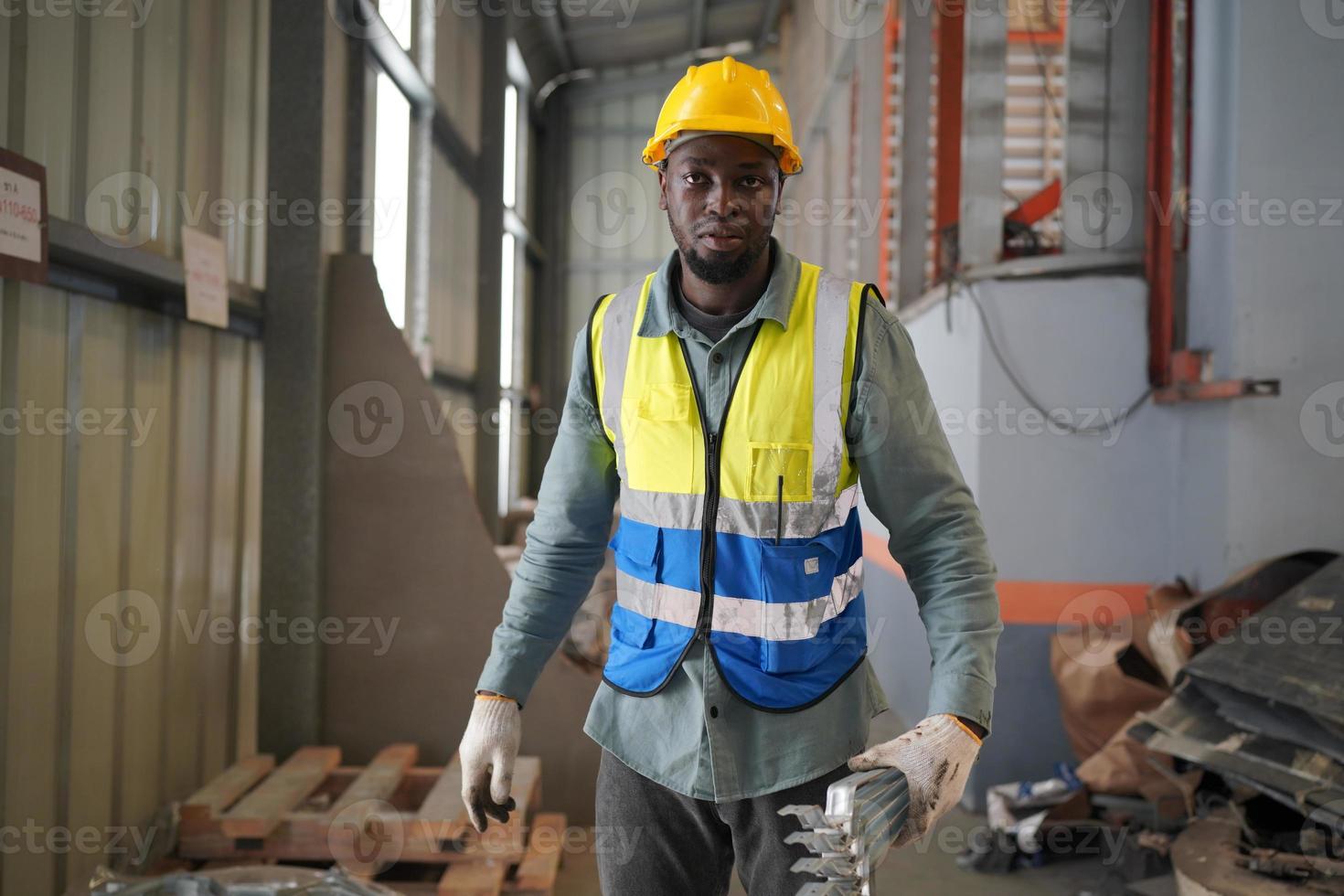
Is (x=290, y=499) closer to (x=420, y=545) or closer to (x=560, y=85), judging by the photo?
(x=420, y=545)

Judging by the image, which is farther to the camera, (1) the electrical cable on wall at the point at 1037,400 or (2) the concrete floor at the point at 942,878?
(1) the electrical cable on wall at the point at 1037,400

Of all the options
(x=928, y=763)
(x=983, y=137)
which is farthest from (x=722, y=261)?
(x=983, y=137)

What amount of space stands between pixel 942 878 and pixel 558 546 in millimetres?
2878

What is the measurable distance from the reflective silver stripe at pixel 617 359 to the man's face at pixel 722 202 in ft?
0.55

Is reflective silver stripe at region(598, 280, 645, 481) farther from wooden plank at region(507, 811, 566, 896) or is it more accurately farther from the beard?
wooden plank at region(507, 811, 566, 896)

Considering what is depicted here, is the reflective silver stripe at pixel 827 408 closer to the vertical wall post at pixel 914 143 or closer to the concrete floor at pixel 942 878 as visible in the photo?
the concrete floor at pixel 942 878

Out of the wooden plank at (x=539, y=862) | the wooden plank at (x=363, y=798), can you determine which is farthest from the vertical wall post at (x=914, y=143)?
the wooden plank at (x=363, y=798)

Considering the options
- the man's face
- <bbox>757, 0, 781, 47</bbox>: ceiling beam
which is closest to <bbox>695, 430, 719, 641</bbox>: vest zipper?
the man's face

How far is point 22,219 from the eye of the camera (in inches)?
104

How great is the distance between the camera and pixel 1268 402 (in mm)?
4184

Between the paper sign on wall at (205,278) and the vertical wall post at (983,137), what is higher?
the vertical wall post at (983,137)

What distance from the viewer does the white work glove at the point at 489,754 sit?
2.03 m

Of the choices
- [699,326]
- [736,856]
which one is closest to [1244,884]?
[736,856]

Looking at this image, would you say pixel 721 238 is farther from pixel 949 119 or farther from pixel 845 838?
pixel 949 119
